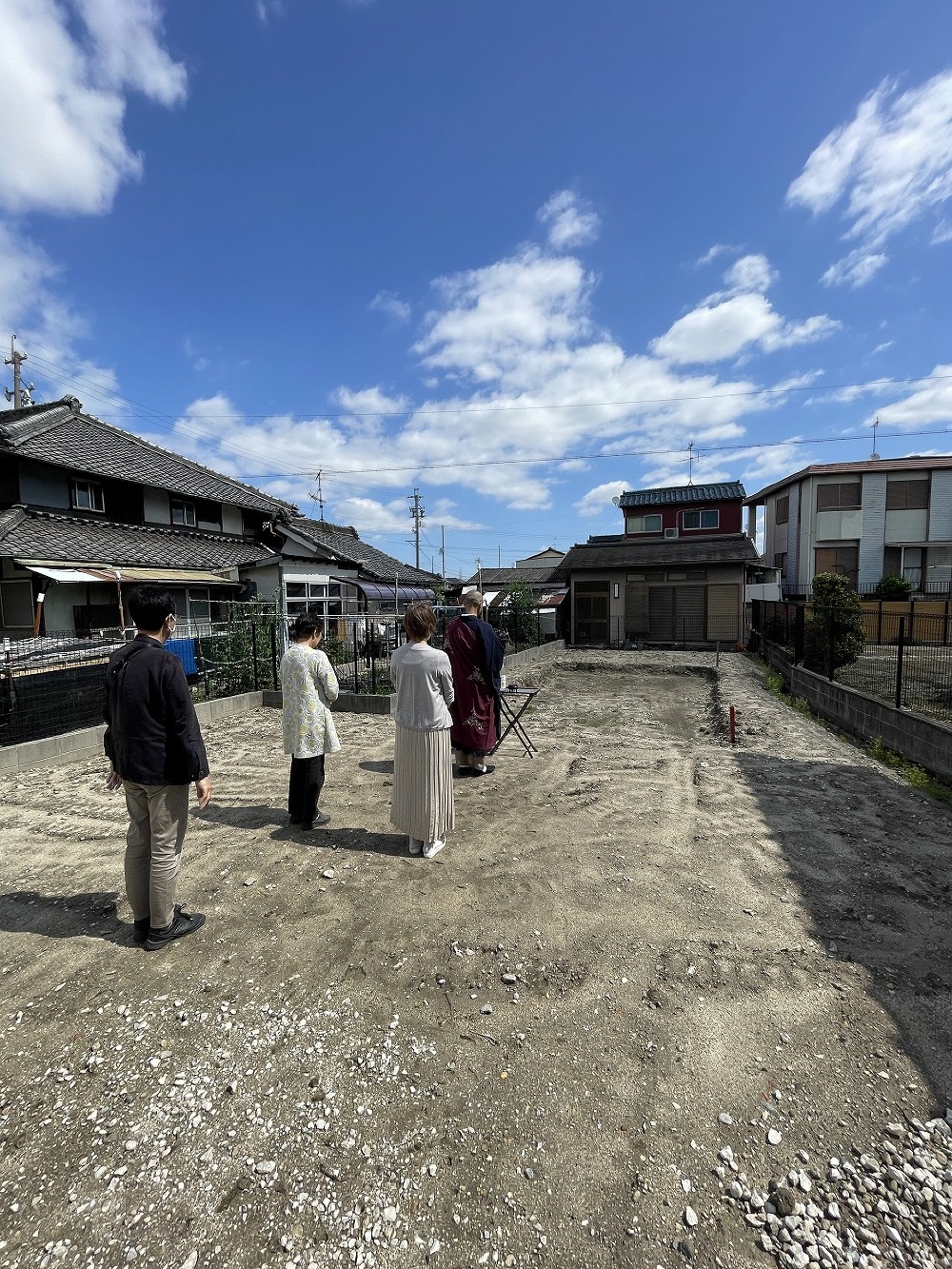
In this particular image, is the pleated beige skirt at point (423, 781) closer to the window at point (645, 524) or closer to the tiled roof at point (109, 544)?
the tiled roof at point (109, 544)

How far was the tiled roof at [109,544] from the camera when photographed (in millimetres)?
10891

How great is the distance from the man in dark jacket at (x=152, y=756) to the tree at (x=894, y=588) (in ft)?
81.4

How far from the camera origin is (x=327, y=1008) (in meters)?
2.42

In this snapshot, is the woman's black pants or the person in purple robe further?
the person in purple robe

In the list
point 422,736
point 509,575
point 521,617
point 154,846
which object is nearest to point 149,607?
point 154,846

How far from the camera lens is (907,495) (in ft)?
74.3

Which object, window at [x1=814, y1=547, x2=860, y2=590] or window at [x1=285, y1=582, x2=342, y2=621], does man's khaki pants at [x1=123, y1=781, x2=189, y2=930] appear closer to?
window at [x1=285, y1=582, x2=342, y2=621]

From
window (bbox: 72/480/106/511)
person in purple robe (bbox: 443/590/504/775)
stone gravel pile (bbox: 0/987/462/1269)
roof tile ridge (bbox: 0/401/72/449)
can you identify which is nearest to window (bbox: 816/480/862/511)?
person in purple robe (bbox: 443/590/504/775)

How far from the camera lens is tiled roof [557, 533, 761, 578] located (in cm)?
1925

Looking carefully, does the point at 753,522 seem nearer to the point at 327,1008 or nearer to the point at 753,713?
the point at 753,713

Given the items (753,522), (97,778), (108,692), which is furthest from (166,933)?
(753,522)

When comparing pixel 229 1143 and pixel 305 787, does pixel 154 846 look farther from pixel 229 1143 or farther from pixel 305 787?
pixel 305 787

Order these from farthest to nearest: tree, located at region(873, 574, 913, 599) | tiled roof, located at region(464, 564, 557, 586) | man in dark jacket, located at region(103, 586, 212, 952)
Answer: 1. tiled roof, located at region(464, 564, 557, 586)
2. tree, located at region(873, 574, 913, 599)
3. man in dark jacket, located at region(103, 586, 212, 952)

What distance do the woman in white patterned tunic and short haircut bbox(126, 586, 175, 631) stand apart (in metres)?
1.18
